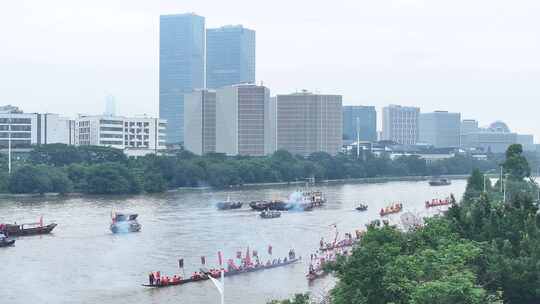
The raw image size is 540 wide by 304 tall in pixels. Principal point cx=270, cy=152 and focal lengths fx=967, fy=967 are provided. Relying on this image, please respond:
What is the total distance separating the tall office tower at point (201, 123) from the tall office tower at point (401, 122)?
60.5m

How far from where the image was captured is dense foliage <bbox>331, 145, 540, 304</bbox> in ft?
55.2

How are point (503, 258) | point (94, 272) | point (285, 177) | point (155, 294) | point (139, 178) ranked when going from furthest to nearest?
point (285, 177)
point (139, 178)
point (94, 272)
point (155, 294)
point (503, 258)

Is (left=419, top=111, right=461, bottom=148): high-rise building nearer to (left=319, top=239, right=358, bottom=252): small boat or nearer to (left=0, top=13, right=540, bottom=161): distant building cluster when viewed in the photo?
(left=0, top=13, right=540, bottom=161): distant building cluster

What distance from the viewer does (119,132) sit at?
8338 centimetres

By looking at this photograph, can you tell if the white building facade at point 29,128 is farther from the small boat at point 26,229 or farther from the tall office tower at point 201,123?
the small boat at point 26,229

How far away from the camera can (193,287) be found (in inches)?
1048

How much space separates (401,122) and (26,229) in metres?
128

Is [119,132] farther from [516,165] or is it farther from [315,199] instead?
[516,165]

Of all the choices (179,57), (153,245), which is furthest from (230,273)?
(179,57)

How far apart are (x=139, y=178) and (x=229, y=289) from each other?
35448 millimetres

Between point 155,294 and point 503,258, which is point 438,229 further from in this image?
point 155,294

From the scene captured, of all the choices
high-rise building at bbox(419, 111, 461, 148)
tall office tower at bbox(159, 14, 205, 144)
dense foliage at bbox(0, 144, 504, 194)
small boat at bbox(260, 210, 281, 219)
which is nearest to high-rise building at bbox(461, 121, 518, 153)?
high-rise building at bbox(419, 111, 461, 148)

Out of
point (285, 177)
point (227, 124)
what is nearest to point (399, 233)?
point (285, 177)

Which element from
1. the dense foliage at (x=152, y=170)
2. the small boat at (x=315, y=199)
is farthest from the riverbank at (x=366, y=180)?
the small boat at (x=315, y=199)
